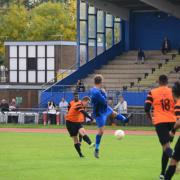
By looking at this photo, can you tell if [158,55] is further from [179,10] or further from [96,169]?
[96,169]

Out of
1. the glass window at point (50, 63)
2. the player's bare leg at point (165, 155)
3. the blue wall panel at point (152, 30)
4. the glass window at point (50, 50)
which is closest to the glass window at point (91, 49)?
the blue wall panel at point (152, 30)

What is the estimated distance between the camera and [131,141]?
29484 millimetres

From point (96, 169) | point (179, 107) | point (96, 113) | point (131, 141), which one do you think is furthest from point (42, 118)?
point (179, 107)

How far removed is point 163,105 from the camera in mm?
15727

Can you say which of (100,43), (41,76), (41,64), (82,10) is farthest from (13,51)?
(82,10)

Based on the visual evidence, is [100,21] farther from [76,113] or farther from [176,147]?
[176,147]

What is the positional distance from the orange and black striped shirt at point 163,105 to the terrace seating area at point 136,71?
31627mm

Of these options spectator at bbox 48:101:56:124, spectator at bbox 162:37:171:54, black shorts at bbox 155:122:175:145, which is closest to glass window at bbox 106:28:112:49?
spectator at bbox 162:37:171:54

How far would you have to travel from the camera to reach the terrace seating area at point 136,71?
49.2 m

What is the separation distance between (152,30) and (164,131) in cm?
4127

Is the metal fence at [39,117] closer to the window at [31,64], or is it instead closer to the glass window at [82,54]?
the glass window at [82,54]

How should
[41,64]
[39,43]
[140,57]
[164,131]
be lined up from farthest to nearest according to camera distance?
[41,64]
[39,43]
[140,57]
[164,131]

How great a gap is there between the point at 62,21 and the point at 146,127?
1677 inches

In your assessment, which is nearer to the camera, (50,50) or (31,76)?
(50,50)
